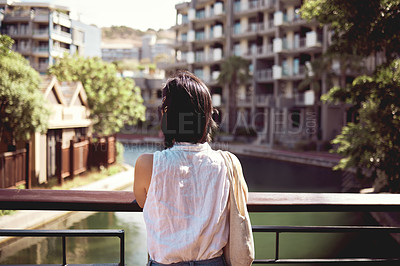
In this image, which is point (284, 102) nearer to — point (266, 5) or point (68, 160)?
point (266, 5)

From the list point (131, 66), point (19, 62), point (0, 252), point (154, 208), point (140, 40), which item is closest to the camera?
point (154, 208)

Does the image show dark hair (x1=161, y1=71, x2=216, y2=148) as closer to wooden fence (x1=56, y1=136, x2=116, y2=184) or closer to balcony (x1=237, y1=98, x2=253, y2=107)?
wooden fence (x1=56, y1=136, x2=116, y2=184)

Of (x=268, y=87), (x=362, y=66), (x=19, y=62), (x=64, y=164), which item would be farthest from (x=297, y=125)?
(x=19, y=62)

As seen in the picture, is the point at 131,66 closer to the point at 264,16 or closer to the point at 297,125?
the point at 264,16

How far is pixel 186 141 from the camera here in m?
1.56

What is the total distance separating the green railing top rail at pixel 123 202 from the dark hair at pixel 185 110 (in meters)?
0.41

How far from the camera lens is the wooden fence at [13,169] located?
11164 mm

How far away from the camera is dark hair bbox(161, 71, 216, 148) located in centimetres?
154

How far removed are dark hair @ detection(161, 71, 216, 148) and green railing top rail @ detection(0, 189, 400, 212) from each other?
41 centimetres

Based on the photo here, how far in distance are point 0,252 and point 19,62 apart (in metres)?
5.29

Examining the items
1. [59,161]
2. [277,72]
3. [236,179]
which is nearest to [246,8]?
[277,72]

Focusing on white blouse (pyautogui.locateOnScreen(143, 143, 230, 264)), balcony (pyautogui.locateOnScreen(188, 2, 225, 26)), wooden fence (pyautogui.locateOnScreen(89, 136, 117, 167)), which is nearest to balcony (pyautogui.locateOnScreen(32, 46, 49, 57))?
balcony (pyautogui.locateOnScreen(188, 2, 225, 26))

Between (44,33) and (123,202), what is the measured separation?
1498 inches

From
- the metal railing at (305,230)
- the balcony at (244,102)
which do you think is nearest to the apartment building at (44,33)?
the balcony at (244,102)
